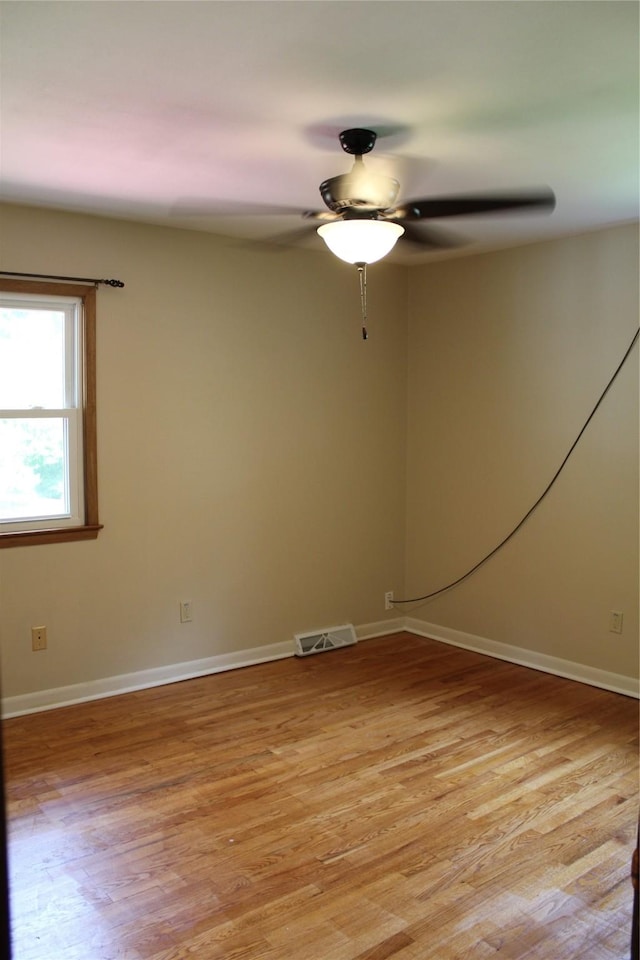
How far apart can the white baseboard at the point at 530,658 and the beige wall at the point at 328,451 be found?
0.07m

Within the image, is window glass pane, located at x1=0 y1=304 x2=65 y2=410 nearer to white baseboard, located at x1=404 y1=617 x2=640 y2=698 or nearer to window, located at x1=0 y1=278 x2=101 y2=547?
window, located at x1=0 y1=278 x2=101 y2=547

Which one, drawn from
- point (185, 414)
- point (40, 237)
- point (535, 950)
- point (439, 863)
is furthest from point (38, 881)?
point (40, 237)

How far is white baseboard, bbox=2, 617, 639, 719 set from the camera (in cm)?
394

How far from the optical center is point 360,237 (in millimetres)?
2654

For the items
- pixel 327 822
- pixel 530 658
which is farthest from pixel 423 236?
pixel 530 658

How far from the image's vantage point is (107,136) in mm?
2773

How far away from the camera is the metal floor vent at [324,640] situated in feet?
15.7

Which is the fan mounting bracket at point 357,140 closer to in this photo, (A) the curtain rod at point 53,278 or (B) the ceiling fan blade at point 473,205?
(B) the ceiling fan blade at point 473,205

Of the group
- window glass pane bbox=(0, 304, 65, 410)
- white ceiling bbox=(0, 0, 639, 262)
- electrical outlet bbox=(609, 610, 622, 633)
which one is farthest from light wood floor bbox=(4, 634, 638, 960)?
white ceiling bbox=(0, 0, 639, 262)

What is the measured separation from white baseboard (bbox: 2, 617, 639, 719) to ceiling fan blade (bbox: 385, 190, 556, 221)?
2.60m

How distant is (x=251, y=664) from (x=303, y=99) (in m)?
3.20

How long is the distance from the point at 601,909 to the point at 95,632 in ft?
8.92

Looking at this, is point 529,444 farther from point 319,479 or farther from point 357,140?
point 357,140

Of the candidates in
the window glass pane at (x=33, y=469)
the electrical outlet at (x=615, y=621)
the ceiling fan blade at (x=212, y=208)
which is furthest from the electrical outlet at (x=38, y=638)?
the electrical outlet at (x=615, y=621)
